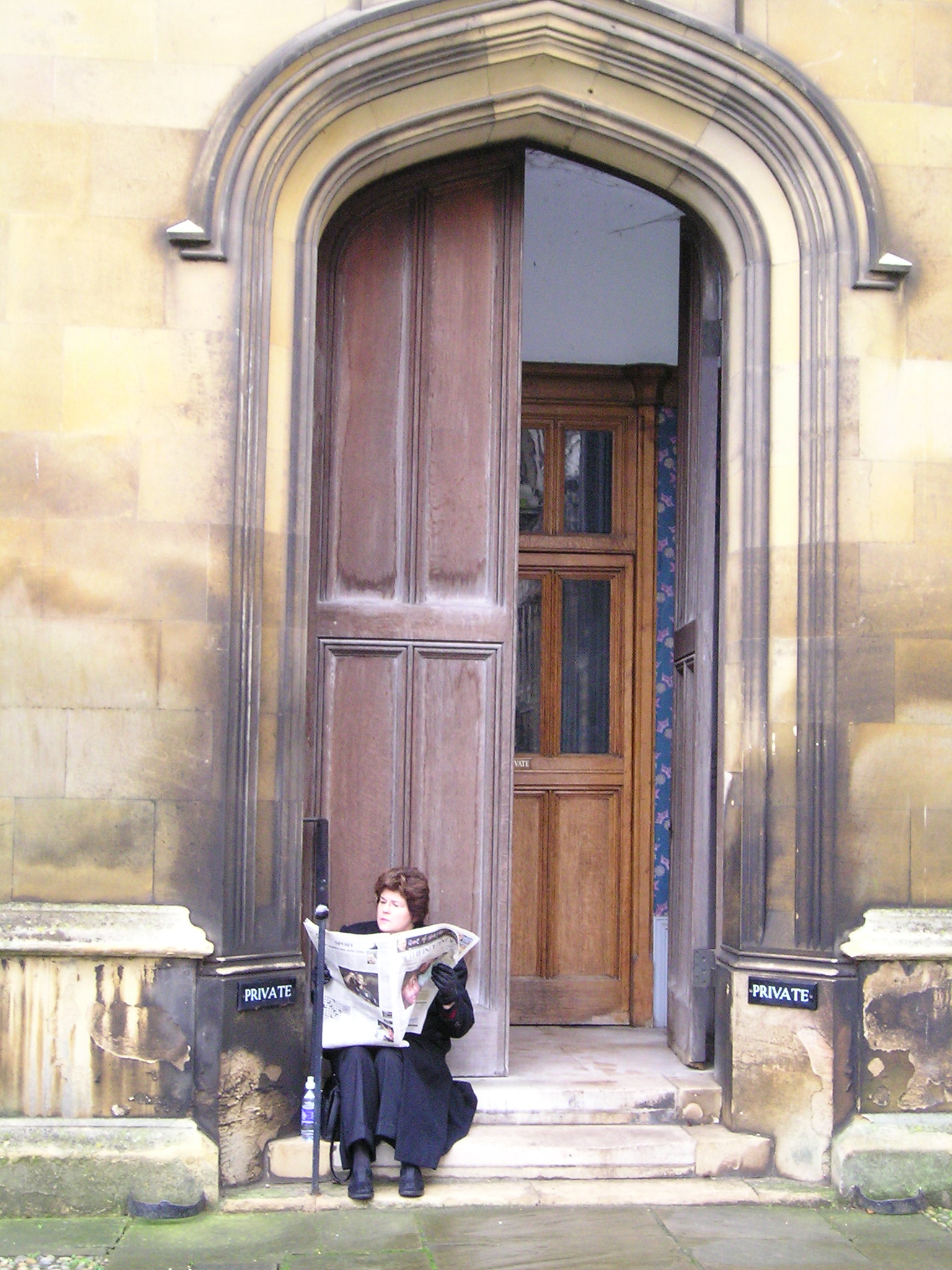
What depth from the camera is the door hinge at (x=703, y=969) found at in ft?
19.2

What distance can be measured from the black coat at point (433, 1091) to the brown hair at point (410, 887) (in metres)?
0.17

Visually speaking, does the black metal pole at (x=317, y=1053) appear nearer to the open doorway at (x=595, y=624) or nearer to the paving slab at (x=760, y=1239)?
the paving slab at (x=760, y=1239)

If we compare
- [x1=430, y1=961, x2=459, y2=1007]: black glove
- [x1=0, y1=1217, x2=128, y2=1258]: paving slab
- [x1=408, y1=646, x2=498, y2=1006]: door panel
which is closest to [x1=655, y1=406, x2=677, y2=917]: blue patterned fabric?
[x1=408, y1=646, x2=498, y2=1006]: door panel

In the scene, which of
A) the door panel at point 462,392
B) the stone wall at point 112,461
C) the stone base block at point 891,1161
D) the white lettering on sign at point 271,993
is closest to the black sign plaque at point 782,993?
the stone base block at point 891,1161

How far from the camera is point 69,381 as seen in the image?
5.15 metres

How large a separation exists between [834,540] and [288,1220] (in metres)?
3.24

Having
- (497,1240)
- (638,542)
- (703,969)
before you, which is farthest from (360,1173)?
(638,542)

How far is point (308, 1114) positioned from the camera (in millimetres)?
5074

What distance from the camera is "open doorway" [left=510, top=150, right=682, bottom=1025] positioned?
713 cm

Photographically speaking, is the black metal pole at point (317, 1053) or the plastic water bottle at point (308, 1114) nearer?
the black metal pole at point (317, 1053)

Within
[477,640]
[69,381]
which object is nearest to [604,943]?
[477,640]

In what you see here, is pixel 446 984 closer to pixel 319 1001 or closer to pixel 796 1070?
pixel 319 1001

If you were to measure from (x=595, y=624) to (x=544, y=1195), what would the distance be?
3212 millimetres

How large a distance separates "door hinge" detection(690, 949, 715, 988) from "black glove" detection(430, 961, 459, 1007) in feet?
4.09
